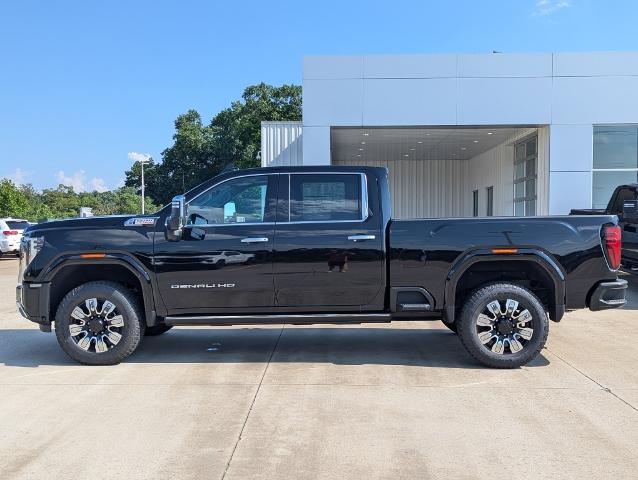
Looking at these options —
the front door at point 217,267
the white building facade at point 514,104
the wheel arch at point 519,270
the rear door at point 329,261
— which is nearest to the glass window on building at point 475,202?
the white building facade at point 514,104

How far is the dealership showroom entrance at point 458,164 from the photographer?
1812 cm

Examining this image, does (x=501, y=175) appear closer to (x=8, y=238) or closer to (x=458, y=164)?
(x=458, y=164)

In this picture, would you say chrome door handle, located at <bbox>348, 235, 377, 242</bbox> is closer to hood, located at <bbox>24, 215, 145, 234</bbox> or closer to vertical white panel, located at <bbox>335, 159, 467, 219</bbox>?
hood, located at <bbox>24, 215, 145, 234</bbox>

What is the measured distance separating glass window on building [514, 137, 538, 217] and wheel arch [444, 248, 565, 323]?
43.1 feet

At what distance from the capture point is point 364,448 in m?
3.98

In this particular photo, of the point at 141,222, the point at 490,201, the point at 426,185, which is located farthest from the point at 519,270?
the point at 426,185

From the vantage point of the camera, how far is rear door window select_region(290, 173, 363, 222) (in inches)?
239

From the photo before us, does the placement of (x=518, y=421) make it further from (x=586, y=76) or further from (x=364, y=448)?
(x=586, y=76)

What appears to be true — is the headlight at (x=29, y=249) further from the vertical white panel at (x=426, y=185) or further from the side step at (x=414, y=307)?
the vertical white panel at (x=426, y=185)

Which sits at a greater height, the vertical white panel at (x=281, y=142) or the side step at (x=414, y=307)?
the vertical white panel at (x=281, y=142)

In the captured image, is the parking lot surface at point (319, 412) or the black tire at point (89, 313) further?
the black tire at point (89, 313)

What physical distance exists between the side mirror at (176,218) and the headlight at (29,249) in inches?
54.2

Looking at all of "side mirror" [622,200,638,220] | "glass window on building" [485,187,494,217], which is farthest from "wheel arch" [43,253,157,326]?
"glass window on building" [485,187,494,217]

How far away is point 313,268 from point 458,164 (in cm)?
2368
